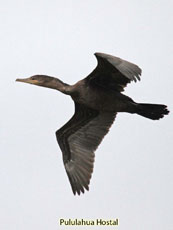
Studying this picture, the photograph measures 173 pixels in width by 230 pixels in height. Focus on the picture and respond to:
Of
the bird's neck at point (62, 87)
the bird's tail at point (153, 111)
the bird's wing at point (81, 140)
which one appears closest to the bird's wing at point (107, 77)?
the bird's neck at point (62, 87)

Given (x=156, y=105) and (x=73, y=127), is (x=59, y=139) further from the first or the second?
(x=156, y=105)

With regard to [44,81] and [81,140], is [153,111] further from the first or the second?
[44,81]

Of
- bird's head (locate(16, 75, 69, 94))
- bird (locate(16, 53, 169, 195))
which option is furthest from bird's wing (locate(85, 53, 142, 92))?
bird's head (locate(16, 75, 69, 94))

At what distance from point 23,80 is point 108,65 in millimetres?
1699

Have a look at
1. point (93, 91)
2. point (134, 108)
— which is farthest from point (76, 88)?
point (134, 108)

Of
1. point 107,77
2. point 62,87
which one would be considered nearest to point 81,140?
point 62,87

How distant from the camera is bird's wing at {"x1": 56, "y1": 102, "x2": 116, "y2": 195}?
12835mm

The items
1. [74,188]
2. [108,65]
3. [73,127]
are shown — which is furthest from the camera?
[73,127]

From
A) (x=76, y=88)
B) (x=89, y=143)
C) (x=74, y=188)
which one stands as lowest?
(x=74, y=188)

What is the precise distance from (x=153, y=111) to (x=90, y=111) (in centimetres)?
144

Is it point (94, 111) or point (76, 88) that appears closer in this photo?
point (76, 88)

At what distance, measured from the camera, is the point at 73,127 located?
44.4ft

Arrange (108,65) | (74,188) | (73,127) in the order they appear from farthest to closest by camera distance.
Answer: (73,127) < (74,188) < (108,65)

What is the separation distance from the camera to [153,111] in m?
12.5
